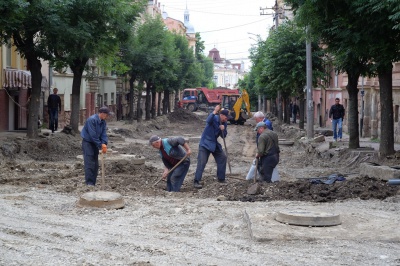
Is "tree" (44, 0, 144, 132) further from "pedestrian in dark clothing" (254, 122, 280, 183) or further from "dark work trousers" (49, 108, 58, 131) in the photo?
"pedestrian in dark clothing" (254, 122, 280, 183)

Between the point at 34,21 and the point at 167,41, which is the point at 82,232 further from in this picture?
the point at 167,41

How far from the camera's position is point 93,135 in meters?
13.9

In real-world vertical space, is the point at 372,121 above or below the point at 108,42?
below

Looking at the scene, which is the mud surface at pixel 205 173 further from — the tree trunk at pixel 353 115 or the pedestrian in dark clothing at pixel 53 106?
the pedestrian in dark clothing at pixel 53 106

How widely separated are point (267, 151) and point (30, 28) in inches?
450

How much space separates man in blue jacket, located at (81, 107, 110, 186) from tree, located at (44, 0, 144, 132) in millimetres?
8704

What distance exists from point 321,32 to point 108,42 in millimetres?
10690

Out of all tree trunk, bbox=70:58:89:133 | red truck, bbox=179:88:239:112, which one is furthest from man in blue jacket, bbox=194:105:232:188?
red truck, bbox=179:88:239:112

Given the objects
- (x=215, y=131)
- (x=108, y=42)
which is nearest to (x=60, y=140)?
(x=108, y=42)

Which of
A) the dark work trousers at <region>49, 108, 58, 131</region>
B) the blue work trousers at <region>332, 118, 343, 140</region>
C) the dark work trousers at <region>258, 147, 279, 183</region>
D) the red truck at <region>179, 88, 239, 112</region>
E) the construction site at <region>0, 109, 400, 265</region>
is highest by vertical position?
the red truck at <region>179, 88, 239, 112</region>

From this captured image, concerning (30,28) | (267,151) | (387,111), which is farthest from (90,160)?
(30,28)

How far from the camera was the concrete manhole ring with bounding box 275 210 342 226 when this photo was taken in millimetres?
9281

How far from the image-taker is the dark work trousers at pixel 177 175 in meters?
14.0

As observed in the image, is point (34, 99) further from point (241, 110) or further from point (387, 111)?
point (241, 110)
